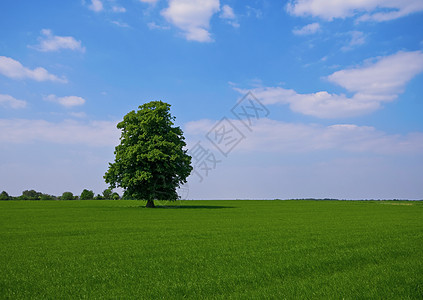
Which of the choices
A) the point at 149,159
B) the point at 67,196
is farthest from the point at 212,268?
the point at 67,196

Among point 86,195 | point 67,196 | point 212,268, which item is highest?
point 86,195

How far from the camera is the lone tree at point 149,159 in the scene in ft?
170

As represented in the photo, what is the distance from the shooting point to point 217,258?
1345cm

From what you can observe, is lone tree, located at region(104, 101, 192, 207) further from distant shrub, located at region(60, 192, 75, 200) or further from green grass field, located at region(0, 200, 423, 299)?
distant shrub, located at region(60, 192, 75, 200)

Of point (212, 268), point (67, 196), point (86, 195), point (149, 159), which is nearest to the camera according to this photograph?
point (212, 268)

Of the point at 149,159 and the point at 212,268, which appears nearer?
the point at 212,268

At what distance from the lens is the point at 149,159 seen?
50969mm

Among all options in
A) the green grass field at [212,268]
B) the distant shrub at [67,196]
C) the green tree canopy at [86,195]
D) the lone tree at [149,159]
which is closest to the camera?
the green grass field at [212,268]

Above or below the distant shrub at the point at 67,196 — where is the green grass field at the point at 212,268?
below

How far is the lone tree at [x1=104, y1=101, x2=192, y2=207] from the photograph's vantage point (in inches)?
2037

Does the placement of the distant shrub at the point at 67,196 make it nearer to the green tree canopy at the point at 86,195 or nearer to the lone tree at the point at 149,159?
the green tree canopy at the point at 86,195

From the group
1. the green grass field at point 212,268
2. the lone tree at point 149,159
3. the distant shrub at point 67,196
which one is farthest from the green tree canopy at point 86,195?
the green grass field at point 212,268

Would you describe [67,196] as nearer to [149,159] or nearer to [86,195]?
[86,195]

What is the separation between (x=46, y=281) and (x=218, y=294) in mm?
5594
